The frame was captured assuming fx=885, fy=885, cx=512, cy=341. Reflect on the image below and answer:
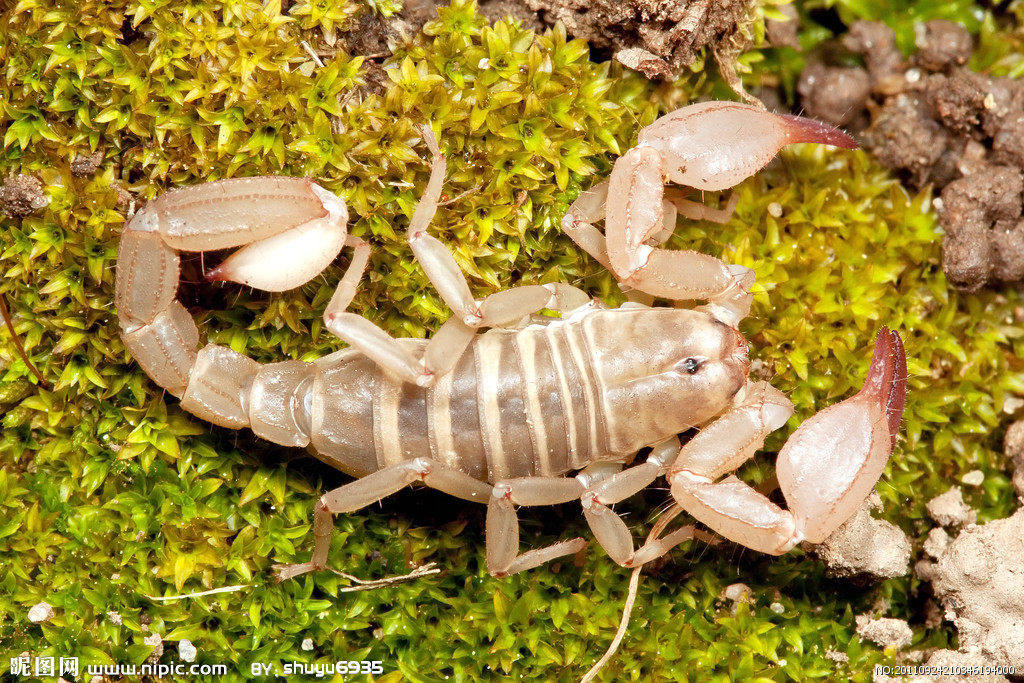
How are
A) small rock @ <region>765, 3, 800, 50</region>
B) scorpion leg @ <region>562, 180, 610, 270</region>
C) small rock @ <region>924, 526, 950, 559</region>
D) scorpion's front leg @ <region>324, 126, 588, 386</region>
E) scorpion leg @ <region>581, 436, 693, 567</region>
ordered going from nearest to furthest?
scorpion's front leg @ <region>324, 126, 588, 386</region>, scorpion leg @ <region>581, 436, 693, 567</region>, scorpion leg @ <region>562, 180, 610, 270</region>, small rock @ <region>924, 526, 950, 559</region>, small rock @ <region>765, 3, 800, 50</region>

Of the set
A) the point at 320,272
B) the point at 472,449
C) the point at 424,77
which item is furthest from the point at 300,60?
the point at 472,449

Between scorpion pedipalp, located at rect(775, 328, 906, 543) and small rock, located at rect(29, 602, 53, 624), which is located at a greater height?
scorpion pedipalp, located at rect(775, 328, 906, 543)

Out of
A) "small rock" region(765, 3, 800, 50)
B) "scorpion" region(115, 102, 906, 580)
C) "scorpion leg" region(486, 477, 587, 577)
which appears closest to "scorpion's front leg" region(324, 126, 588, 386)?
"scorpion" region(115, 102, 906, 580)

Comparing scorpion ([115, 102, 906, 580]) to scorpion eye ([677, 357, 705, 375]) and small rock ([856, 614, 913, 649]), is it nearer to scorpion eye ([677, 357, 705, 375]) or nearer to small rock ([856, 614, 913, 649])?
scorpion eye ([677, 357, 705, 375])

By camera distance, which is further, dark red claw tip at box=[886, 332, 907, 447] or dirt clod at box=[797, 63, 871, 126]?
dirt clod at box=[797, 63, 871, 126]

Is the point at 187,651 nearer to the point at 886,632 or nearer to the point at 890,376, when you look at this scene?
the point at 886,632

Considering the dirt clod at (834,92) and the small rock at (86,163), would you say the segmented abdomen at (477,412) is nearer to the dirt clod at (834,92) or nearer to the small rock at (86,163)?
the small rock at (86,163)

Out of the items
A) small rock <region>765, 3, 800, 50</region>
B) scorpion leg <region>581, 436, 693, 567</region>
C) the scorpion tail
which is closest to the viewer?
the scorpion tail

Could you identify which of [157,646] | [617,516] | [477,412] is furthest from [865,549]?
[157,646]
